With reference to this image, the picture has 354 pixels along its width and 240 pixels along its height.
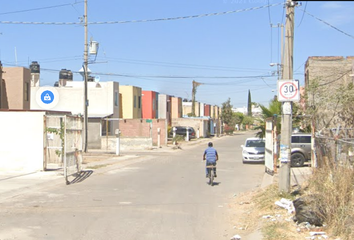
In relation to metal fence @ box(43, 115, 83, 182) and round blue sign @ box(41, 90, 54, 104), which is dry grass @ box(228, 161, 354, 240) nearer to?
metal fence @ box(43, 115, 83, 182)

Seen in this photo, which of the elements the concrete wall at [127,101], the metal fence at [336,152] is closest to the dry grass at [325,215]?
the metal fence at [336,152]

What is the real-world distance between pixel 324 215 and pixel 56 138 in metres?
17.6

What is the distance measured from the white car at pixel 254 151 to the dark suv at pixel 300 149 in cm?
384

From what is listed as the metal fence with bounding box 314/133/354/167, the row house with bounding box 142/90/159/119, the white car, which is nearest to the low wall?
the white car

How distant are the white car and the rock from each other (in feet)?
54.9

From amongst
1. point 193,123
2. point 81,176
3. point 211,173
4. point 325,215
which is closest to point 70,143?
point 81,176

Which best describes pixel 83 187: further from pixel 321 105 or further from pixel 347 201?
pixel 321 105

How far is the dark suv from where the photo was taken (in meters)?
20.8

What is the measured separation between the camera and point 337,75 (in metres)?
29.2

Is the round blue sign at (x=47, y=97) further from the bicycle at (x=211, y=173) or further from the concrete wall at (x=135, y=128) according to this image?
the bicycle at (x=211, y=173)

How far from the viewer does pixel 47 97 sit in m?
30.1

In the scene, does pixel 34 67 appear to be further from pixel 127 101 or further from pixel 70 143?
pixel 70 143

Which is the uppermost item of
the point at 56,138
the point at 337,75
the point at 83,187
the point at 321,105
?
the point at 337,75

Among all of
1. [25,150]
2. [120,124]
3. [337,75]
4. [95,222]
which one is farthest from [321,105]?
[120,124]
